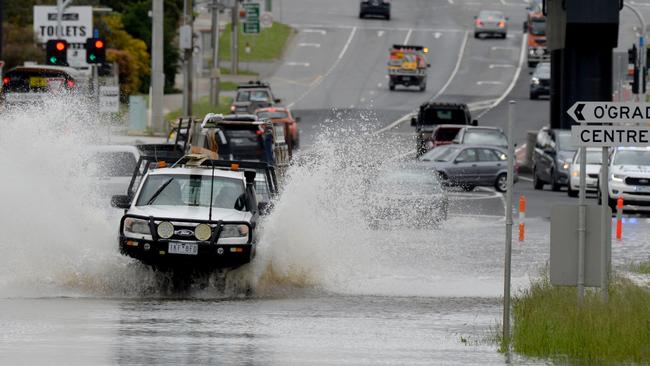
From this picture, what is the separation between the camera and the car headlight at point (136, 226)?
19922 mm

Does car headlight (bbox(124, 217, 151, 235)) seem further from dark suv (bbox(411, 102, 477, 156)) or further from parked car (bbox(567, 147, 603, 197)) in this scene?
dark suv (bbox(411, 102, 477, 156))

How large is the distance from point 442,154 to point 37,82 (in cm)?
1140

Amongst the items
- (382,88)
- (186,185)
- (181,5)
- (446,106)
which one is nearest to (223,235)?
(186,185)

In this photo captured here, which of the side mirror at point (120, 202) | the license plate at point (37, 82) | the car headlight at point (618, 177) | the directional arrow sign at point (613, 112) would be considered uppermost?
the directional arrow sign at point (613, 112)

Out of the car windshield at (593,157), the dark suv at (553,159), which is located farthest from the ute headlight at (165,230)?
the dark suv at (553,159)

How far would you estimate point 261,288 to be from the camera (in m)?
21.4

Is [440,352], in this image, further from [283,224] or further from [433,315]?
[283,224]

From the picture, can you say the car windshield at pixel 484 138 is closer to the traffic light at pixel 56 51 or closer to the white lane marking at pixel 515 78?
the traffic light at pixel 56 51

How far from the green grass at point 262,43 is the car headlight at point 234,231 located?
75147mm

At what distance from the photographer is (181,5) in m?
89.8

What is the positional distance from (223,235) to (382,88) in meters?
63.4

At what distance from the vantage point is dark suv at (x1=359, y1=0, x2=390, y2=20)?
10344 centimetres

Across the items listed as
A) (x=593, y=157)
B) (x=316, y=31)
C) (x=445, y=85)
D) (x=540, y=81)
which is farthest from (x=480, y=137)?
(x=316, y=31)

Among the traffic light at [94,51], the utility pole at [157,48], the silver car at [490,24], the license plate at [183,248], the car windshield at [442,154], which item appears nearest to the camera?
the license plate at [183,248]
